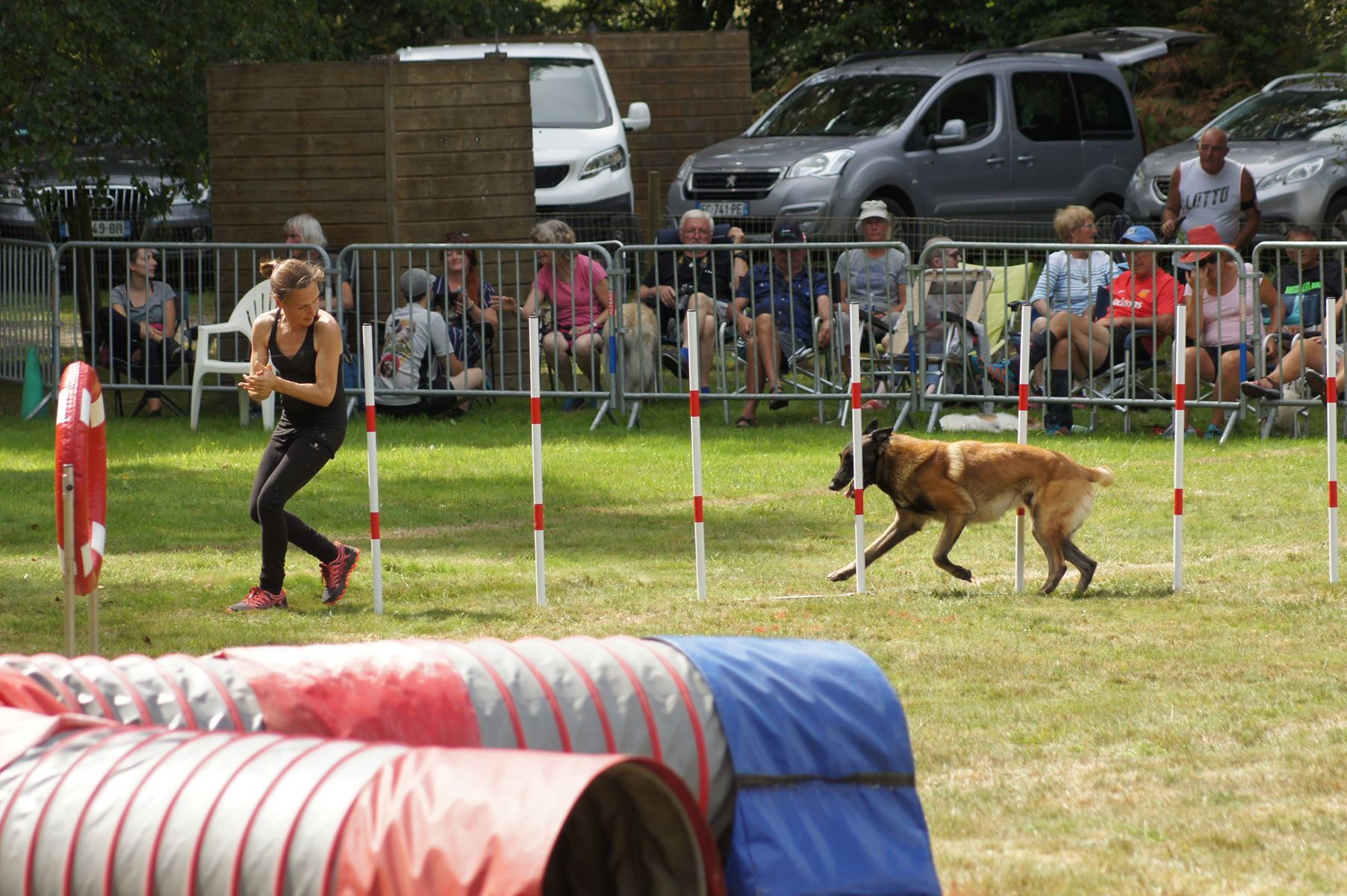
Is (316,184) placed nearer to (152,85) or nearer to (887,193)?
(152,85)

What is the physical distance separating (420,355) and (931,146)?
23.0 feet

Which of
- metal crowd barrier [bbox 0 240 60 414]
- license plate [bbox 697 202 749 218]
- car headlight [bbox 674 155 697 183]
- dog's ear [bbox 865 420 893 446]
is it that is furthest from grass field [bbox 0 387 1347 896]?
car headlight [bbox 674 155 697 183]

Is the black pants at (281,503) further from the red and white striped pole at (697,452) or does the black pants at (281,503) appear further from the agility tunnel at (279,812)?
the agility tunnel at (279,812)

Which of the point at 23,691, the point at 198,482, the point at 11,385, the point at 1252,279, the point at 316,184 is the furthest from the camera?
the point at 11,385

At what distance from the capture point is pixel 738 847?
481cm

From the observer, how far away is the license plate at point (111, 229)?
24.3m

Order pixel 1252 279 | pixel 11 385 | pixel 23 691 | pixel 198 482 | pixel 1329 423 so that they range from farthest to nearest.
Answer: pixel 11 385
pixel 1252 279
pixel 198 482
pixel 1329 423
pixel 23 691

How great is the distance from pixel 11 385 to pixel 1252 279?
39.1 feet

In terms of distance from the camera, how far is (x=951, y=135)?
20.3m

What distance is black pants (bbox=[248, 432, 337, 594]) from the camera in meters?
9.26

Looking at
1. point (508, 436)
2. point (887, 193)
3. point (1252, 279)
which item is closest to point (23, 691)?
point (508, 436)

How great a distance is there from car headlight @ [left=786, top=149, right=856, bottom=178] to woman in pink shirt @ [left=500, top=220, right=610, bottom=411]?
152 inches

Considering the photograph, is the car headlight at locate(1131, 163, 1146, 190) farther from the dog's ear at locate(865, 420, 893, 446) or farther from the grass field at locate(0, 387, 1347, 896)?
the dog's ear at locate(865, 420, 893, 446)

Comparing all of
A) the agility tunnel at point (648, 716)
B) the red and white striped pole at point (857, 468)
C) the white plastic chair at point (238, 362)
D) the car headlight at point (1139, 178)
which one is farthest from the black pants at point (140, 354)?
the agility tunnel at point (648, 716)
